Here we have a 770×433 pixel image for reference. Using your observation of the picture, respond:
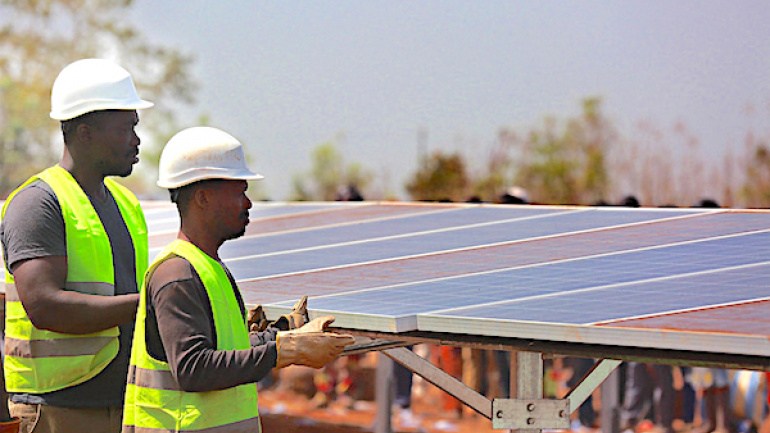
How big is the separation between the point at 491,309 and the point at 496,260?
145 centimetres

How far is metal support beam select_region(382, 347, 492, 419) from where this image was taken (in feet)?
16.6

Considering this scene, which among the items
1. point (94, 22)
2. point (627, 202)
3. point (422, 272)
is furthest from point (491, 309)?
point (94, 22)

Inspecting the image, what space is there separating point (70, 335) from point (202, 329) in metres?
1.08

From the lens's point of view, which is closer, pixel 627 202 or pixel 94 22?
pixel 627 202

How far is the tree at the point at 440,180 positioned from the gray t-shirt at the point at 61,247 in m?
29.4

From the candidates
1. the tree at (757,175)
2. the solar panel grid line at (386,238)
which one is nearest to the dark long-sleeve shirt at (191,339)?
the solar panel grid line at (386,238)

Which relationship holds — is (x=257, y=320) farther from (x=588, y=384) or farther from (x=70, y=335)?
(x=588, y=384)

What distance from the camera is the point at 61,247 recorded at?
4.18m

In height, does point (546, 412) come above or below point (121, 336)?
below

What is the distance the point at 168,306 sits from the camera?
3.44 meters

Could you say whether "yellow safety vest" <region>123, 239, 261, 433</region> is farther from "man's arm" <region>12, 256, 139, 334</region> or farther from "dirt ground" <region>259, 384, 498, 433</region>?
"dirt ground" <region>259, 384, 498, 433</region>

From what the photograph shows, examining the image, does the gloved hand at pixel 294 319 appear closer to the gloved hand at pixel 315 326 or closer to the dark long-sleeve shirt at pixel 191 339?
the gloved hand at pixel 315 326

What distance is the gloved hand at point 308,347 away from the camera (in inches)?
141

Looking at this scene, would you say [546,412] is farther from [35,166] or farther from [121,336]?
[35,166]
